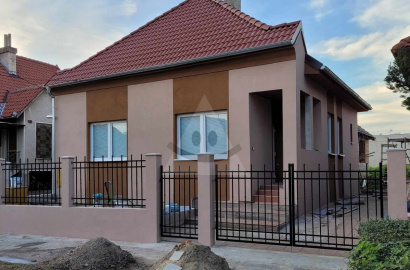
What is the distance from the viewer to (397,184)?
20.9 feet

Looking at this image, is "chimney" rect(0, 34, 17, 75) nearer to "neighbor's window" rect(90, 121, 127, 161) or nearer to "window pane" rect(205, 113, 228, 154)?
"neighbor's window" rect(90, 121, 127, 161)

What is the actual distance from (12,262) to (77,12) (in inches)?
316

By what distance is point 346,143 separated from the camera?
15.8 meters

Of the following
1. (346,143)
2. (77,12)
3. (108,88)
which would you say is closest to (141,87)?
(108,88)

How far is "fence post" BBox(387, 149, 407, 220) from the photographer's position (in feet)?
20.7

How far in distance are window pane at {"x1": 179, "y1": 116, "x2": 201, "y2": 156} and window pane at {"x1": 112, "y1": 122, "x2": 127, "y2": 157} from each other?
2.21 metres

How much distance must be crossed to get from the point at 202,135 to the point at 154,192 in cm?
329

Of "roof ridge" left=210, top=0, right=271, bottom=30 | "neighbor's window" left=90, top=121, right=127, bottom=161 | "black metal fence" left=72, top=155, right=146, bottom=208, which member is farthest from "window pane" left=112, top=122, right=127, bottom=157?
"roof ridge" left=210, top=0, right=271, bottom=30

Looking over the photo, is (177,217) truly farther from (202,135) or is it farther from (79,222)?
(202,135)


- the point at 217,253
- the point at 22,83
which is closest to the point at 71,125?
the point at 217,253

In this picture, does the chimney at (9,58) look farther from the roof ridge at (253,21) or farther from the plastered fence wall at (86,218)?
the roof ridge at (253,21)

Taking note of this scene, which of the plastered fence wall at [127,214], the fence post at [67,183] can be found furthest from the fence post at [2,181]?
the fence post at [67,183]

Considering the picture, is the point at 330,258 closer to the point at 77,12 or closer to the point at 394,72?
the point at 394,72

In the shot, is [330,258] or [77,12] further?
[77,12]
